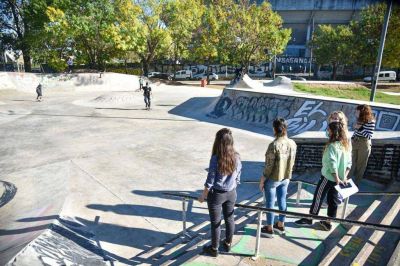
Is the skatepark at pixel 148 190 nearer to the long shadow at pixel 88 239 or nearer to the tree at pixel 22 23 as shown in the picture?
the long shadow at pixel 88 239

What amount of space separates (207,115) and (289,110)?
510cm

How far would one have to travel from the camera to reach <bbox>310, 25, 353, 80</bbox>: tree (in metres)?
45.9

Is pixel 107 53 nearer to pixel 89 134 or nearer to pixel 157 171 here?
pixel 89 134

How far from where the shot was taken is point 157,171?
8.36 metres

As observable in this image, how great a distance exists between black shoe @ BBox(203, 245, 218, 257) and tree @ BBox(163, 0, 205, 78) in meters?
32.6

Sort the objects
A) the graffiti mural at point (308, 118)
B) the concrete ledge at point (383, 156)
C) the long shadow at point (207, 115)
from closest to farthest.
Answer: the concrete ledge at point (383, 156) < the graffiti mural at point (308, 118) < the long shadow at point (207, 115)

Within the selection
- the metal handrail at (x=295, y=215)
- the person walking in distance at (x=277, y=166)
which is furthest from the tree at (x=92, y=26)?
the person walking in distance at (x=277, y=166)

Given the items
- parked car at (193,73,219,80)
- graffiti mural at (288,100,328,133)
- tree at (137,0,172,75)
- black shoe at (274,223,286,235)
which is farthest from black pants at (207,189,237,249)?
parked car at (193,73,219,80)

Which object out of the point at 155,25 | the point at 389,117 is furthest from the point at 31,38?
the point at 389,117

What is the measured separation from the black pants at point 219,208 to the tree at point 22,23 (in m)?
32.4

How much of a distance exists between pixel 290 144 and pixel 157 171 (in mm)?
4765

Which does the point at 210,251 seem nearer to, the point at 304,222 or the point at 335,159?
the point at 304,222

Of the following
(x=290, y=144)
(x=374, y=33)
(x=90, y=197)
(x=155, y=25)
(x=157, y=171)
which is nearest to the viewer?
(x=290, y=144)

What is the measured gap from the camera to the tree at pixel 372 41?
33.8 metres
